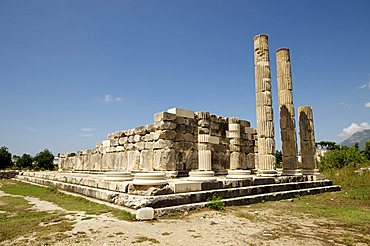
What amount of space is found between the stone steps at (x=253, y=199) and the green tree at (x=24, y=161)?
125 feet

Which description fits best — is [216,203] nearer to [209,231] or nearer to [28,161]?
[209,231]

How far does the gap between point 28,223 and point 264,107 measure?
38.2 feet

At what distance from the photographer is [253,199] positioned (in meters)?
9.54

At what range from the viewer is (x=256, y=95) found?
48.4ft

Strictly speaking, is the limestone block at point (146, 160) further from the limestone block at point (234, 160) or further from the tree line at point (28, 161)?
the tree line at point (28, 161)

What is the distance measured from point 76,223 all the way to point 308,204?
7656 millimetres

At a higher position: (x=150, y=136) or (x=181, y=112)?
(x=181, y=112)

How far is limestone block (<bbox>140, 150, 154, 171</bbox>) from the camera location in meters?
13.6

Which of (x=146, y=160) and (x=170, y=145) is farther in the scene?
(x=146, y=160)

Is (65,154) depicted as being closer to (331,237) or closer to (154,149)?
(154,149)

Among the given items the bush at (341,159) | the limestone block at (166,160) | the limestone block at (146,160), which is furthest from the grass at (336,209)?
the bush at (341,159)

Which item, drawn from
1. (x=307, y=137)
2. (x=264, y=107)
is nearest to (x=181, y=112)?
(x=264, y=107)

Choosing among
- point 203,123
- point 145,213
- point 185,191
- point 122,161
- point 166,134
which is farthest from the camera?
point 122,161

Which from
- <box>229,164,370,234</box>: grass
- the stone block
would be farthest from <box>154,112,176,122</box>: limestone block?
<box>229,164,370,234</box>: grass
